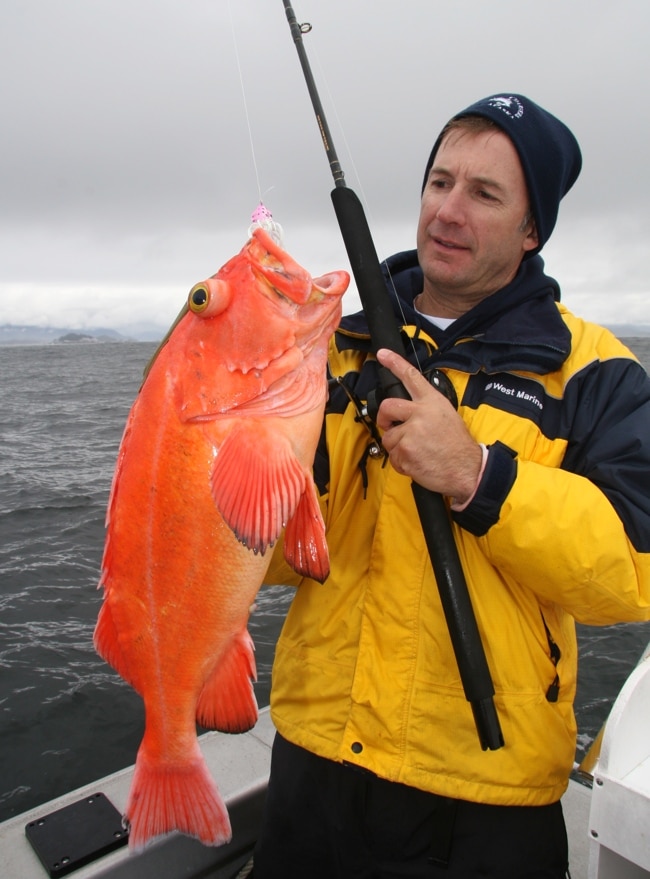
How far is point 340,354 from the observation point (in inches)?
112

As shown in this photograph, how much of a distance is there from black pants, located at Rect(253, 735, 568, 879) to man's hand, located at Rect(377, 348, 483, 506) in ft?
3.16

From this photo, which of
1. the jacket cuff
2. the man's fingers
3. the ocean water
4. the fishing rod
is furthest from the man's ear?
the ocean water

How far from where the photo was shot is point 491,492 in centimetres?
217

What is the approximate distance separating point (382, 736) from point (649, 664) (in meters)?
1.17

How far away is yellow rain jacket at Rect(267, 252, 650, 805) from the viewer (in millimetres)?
2162

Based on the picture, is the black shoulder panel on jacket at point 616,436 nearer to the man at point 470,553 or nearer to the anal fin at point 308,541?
the man at point 470,553

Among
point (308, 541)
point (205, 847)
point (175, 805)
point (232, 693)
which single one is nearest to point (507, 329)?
point (308, 541)

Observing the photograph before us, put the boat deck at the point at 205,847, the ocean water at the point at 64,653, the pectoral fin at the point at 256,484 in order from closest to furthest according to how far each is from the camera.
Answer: the pectoral fin at the point at 256,484 → the boat deck at the point at 205,847 → the ocean water at the point at 64,653

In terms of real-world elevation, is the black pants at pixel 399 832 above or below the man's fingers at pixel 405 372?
below

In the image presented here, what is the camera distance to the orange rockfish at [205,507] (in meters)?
2.17

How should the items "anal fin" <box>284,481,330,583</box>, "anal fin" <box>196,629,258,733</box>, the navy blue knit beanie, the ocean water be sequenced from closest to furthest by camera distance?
"anal fin" <box>284,481,330,583</box> → "anal fin" <box>196,629,258,733</box> → the navy blue knit beanie → the ocean water

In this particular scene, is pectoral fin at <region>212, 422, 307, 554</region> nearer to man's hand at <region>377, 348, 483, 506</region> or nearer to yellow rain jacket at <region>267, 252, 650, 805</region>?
man's hand at <region>377, 348, 483, 506</region>

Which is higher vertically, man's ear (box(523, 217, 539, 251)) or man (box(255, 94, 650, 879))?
man's ear (box(523, 217, 539, 251))

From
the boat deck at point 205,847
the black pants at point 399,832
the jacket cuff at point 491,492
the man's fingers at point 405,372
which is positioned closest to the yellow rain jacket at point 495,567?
the jacket cuff at point 491,492
